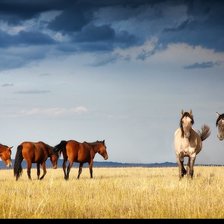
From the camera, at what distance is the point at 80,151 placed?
80.6 feet

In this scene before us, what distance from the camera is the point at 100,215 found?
9141 millimetres

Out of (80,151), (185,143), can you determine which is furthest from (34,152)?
(185,143)

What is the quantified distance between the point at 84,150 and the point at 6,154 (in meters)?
3.84

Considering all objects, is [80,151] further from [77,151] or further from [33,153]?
[33,153]

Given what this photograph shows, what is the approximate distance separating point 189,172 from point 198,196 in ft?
24.4

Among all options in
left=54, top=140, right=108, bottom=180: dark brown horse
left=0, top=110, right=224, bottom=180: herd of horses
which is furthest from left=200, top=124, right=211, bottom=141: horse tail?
left=54, top=140, right=108, bottom=180: dark brown horse

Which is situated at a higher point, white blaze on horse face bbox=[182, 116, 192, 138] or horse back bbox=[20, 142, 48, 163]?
white blaze on horse face bbox=[182, 116, 192, 138]

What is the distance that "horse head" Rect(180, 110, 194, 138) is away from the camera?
59.0 feet

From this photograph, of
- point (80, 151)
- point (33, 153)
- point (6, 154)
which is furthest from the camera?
point (80, 151)

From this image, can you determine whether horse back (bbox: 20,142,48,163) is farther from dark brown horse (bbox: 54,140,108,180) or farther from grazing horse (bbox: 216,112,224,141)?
grazing horse (bbox: 216,112,224,141)

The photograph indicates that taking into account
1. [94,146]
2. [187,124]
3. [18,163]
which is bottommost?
[18,163]

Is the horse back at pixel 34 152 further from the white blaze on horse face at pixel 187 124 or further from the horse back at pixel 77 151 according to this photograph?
the white blaze on horse face at pixel 187 124

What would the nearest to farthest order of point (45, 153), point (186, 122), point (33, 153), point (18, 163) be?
point (186, 122) → point (18, 163) → point (33, 153) → point (45, 153)

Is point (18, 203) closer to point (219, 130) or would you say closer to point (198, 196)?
point (198, 196)
